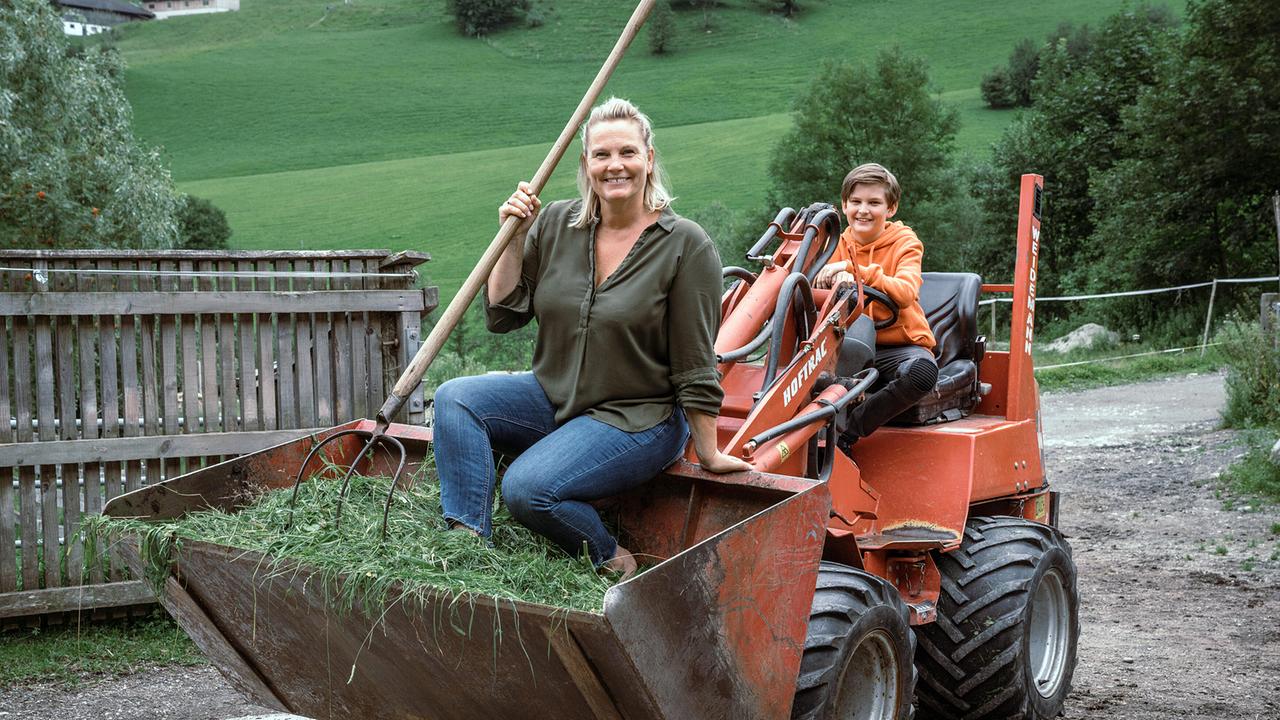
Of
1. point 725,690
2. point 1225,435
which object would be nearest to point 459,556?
point 725,690

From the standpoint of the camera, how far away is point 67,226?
43.5 feet

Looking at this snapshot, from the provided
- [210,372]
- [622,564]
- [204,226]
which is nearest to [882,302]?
[622,564]

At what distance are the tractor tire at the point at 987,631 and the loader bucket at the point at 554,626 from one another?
1529 mm

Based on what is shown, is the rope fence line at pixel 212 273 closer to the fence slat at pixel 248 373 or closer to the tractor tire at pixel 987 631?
the fence slat at pixel 248 373

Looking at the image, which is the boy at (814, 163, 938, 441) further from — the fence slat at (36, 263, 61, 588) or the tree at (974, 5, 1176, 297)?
the tree at (974, 5, 1176, 297)

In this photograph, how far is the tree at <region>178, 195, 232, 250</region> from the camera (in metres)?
36.2

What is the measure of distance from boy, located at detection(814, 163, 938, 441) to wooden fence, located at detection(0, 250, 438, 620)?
2.78 m

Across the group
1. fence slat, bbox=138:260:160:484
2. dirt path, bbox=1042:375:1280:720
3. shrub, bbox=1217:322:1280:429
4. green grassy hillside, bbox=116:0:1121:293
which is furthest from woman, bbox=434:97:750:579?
green grassy hillside, bbox=116:0:1121:293

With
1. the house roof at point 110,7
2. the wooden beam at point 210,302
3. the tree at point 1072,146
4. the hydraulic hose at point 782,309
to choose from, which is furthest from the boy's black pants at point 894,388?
the house roof at point 110,7

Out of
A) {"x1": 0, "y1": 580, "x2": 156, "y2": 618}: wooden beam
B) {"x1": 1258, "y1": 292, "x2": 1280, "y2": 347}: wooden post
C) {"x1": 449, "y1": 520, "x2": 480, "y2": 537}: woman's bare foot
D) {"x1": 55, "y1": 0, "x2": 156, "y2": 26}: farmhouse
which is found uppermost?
{"x1": 55, "y1": 0, "x2": 156, "y2": 26}: farmhouse

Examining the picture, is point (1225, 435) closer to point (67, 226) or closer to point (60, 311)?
point (60, 311)

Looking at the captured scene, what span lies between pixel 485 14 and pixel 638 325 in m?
80.3

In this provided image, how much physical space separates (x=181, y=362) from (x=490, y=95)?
201 feet

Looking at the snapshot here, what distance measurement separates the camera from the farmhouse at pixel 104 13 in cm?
9719
